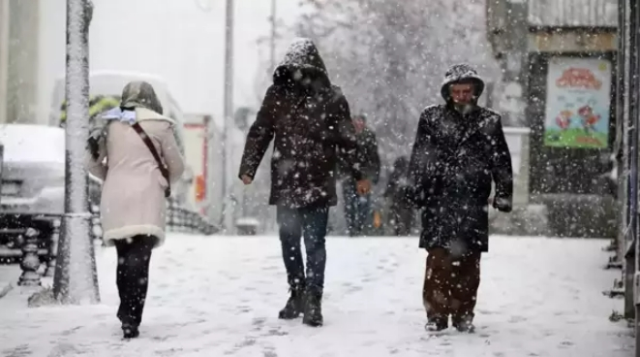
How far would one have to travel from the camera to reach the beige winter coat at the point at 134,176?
6.36 meters

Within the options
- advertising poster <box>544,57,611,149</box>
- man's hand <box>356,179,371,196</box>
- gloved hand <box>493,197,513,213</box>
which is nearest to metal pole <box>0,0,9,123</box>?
advertising poster <box>544,57,611,149</box>

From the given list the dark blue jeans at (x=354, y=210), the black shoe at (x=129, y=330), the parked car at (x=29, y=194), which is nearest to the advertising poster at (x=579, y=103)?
the dark blue jeans at (x=354, y=210)

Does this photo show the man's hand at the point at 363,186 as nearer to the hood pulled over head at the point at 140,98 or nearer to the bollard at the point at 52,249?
the hood pulled over head at the point at 140,98

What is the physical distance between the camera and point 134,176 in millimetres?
6391

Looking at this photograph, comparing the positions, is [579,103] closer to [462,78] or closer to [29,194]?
[29,194]

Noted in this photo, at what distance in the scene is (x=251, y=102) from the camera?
138 feet

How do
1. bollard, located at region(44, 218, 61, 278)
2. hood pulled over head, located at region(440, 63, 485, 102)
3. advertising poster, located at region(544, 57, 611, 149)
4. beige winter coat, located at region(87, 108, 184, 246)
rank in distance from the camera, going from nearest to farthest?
beige winter coat, located at region(87, 108, 184, 246) → hood pulled over head, located at region(440, 63, 485, 102) → bollard, located at region(44, 218, 61, 278) → advertising poster, located at region(544, 57, 611, 149)

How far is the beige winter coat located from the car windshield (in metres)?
4.66

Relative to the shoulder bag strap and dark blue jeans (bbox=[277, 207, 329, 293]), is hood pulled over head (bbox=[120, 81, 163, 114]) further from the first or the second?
dark blue jeans (bbox=[277, 207, 329, 293])

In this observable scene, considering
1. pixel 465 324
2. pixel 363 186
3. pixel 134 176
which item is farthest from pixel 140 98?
pixel 465 324

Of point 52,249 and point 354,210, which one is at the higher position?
point 354,210

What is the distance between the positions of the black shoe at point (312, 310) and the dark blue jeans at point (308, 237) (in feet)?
0.16

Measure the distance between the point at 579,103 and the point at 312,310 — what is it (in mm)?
12327

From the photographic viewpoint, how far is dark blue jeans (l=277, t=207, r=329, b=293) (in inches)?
269
